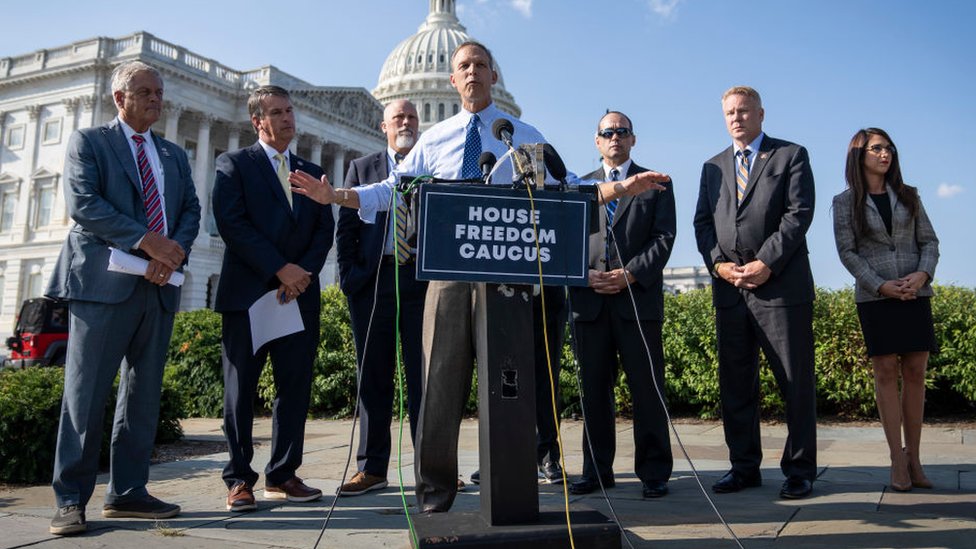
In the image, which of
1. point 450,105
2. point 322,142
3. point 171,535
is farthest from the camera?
point 450,105

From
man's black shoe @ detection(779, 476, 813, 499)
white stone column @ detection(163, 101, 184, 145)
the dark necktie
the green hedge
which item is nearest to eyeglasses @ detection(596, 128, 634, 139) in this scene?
the dark necktie

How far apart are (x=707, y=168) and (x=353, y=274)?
2637 mm

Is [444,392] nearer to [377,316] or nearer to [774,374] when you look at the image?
[377,316]

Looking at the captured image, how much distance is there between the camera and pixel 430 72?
353 ft

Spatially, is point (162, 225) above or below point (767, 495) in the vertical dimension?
above

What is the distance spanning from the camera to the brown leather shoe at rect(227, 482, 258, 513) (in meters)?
4.43

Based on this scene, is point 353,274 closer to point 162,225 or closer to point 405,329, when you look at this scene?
point 405,329

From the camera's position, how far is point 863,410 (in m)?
8.58

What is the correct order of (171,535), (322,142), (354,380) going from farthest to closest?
(322,142), (354,380), (171,535)

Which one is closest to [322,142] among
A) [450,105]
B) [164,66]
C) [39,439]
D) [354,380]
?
[164,66]

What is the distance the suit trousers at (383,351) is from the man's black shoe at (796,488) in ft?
7.62

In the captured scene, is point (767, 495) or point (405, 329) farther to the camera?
point (405, 329)

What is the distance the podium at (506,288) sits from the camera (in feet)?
10.3

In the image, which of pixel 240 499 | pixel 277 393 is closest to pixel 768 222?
pixel 277 393
